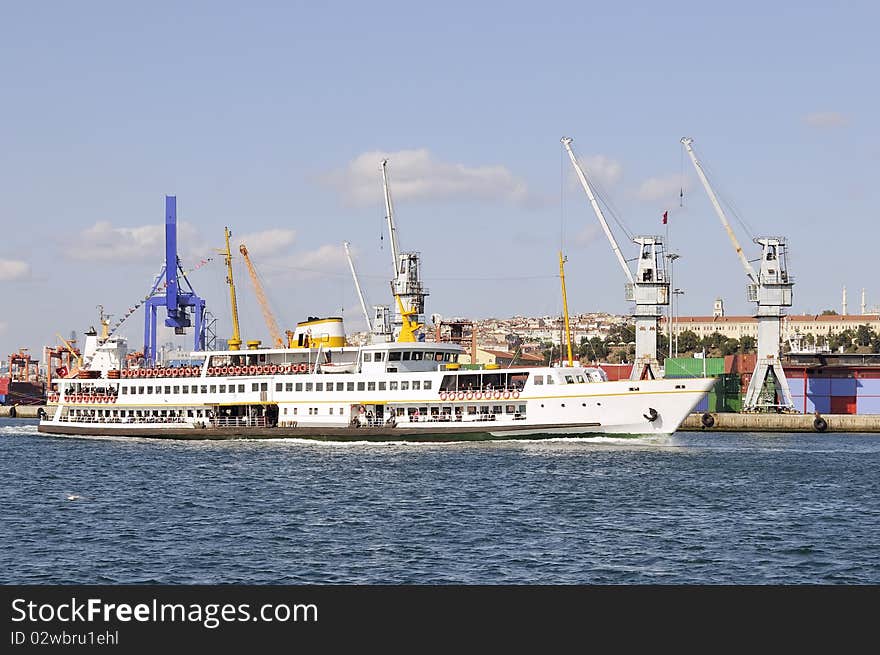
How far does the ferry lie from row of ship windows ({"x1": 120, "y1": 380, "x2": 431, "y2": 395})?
65mm

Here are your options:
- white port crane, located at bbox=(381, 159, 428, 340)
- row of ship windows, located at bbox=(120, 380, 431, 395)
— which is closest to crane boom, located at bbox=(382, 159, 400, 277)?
white port crane, located at bbox=(381, 159, 428, 340)

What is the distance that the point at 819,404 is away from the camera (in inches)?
4459

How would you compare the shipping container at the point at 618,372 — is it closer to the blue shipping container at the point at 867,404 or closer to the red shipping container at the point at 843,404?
the red shipping container at the point at 843,404

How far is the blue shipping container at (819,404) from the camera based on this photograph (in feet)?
371

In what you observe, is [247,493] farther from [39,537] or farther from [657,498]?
[657,498]

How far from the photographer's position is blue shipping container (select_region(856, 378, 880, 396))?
4392 inches

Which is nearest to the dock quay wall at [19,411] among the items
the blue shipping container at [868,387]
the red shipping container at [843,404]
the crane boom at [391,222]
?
the crane boom at [391,222]

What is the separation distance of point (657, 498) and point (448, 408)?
1042 inches

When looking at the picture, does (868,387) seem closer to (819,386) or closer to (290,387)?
(819,386)
